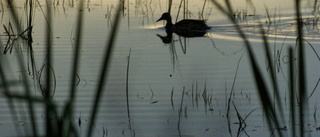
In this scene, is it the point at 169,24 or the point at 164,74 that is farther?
the point at 169,24

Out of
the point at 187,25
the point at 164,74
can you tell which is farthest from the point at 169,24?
the point at 164,74

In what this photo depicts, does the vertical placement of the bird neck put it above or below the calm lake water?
above

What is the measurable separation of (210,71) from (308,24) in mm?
3715

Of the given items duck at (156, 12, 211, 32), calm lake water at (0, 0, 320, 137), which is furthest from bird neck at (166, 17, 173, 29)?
calm lake water at (0, 0, 320, 137)

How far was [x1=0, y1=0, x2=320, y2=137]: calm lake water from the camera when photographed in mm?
4957

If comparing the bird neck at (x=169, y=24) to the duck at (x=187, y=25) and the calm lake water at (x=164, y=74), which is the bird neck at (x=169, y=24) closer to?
the duck at (x=187, y=25)

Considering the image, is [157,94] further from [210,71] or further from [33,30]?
[33,30]

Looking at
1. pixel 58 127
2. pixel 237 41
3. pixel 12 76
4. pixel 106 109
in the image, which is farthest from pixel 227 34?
pixel 58 127

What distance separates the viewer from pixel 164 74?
6.71 m

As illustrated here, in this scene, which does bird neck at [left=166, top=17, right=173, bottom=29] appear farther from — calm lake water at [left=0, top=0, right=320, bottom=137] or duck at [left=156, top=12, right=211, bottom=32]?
calm lake water at [left=0, top=0, right=320, bottom=137]

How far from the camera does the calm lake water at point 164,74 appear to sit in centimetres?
496

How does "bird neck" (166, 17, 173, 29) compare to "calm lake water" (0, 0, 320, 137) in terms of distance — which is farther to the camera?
"bird neck" (166, 17, 173, 29)

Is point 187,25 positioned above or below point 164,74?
above

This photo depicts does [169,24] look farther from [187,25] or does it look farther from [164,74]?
[164,74]
